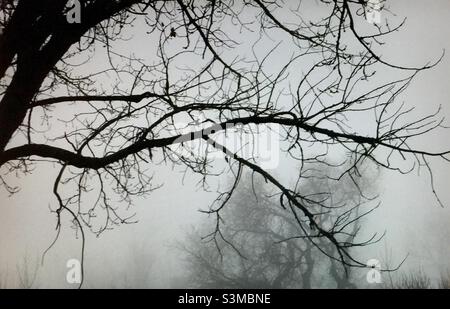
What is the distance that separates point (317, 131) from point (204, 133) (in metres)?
0.86

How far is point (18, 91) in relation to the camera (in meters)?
2.81

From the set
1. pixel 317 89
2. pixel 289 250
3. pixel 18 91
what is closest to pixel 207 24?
pixel 317 89

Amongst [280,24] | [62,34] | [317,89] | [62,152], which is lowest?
[62,152]

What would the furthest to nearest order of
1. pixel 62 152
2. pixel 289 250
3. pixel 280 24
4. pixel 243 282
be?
1. pixel 289 250
2. pixel 243 282
3. pixel 280 24
4. pixel 62 152

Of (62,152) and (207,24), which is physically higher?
(207,24)

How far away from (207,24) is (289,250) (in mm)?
17322

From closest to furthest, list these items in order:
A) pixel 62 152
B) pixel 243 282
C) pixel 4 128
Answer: pixel 4 128, pixel 62 152, pixel 243 282
